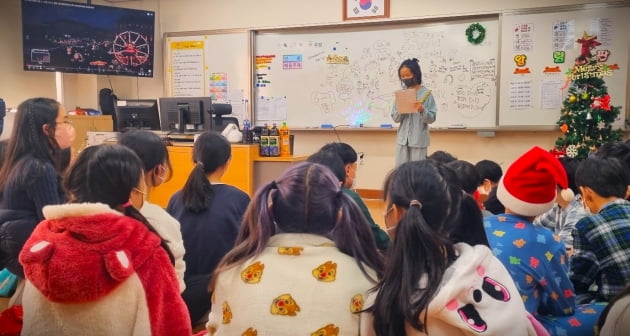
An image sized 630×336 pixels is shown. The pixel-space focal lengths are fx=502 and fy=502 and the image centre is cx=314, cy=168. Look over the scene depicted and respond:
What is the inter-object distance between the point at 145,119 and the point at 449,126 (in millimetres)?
3180

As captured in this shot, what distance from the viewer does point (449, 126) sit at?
547 centimetres

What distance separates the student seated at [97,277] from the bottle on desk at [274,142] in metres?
3.15

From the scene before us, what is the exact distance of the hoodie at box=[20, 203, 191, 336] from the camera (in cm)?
109

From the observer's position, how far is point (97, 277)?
110cm

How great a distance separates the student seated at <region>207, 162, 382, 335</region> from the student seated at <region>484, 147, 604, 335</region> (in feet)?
2.15

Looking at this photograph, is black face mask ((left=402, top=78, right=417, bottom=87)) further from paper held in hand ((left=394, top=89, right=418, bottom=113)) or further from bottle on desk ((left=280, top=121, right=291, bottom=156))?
bottle on desk ((left=280, top=121, right=291, bottom=156))

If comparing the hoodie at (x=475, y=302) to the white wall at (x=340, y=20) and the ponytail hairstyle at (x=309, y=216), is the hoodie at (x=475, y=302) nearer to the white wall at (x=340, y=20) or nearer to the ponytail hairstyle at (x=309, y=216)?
the ponytail hairstyle at (x=309, y=216)

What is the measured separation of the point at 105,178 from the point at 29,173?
0.91 meters

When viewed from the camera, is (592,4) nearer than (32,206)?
No

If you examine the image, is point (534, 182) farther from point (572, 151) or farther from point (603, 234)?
point (572, 151)

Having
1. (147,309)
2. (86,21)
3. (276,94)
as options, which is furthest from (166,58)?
(147,309)

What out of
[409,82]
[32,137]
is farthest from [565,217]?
[32,137]

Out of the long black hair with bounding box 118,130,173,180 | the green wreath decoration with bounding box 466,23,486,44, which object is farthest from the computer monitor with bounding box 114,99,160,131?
the green wreath decoration with bounding box 466,23,486,44

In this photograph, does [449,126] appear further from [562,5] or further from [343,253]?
[343,253]
